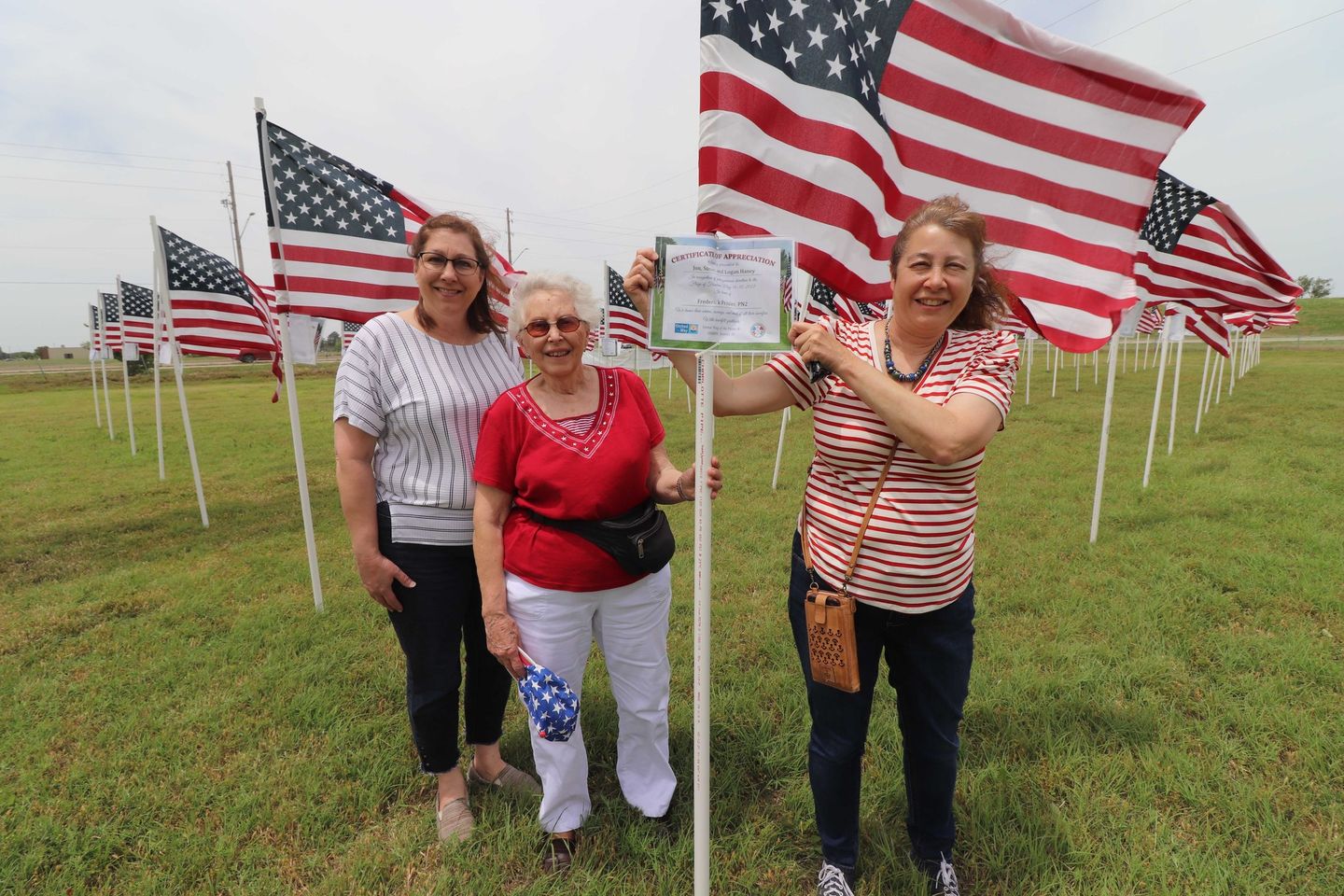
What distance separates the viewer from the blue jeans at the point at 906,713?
2152mm

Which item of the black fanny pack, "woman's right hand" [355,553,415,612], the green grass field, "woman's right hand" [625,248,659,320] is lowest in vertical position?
the green grass field

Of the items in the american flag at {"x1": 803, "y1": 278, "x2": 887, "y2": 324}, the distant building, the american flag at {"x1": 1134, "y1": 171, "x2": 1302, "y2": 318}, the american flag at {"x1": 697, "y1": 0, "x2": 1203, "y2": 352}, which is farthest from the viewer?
the distant building

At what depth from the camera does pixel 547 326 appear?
229cm

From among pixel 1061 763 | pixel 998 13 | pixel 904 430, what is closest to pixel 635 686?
pixel 904 430

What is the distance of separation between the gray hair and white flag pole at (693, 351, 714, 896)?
23.0 inches

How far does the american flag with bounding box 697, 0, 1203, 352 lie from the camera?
2.14 meters

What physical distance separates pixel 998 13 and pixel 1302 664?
4.37 metres

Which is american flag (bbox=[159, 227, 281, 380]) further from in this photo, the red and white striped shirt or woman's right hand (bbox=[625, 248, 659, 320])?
the red and white striped shirt

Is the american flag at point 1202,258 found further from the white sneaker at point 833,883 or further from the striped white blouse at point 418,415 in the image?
the striped white blouse at point 418,415

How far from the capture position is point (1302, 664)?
3963 millimetres

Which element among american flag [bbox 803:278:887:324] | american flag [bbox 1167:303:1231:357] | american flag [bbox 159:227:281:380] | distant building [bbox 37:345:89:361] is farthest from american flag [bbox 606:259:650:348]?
distant building [bbox 37:345:89:361]

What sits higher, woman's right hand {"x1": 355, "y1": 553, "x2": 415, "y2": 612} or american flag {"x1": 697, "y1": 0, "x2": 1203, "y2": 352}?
american flag {"x1": 697, "y1": 0, "x2": 1203, "y2": 352}

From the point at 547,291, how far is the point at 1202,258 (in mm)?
6440

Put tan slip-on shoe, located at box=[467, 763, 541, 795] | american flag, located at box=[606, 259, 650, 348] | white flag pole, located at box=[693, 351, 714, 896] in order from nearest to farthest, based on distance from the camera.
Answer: white flag pole, located at box=[693, 351, 714, 896], tan slip-on shoe, located at box=[467, 763, 541, 795], american flag, located at box=[606, 259, 650, 348]
